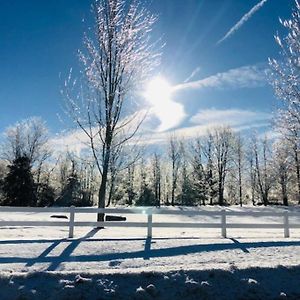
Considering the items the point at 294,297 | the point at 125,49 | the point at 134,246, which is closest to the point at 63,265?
the point at 134,246

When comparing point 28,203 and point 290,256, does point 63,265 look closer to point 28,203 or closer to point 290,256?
point 290,256

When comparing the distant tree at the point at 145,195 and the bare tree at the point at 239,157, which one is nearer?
the bare tree at the point at 239,157

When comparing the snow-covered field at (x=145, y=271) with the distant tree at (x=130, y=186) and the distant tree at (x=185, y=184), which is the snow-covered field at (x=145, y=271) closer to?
the distant tree at (x=185, y=184)

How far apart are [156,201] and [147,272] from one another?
57.5 m

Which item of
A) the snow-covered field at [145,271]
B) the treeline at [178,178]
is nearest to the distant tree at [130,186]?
the treeline at [178,178]

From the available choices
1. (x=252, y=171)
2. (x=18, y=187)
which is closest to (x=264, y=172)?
(x=252, y=171)

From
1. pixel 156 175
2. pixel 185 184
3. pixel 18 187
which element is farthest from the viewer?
pixel 156 175

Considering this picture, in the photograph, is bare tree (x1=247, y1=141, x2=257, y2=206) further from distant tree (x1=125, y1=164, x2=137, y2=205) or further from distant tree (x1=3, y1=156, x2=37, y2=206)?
distant tree (x1=3, y1=156, x2=37, y2=206)

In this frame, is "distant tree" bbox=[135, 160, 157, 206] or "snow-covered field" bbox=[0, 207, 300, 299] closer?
"snow-covered field" bbox=[0, 207, 300, 299]

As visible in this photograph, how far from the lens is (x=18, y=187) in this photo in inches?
1815

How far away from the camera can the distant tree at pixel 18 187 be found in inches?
1813

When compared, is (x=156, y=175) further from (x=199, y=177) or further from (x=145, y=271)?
(x=145, y=271)

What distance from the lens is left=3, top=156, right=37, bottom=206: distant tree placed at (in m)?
46.1

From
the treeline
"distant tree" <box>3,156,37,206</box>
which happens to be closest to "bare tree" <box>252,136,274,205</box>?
the treeline
